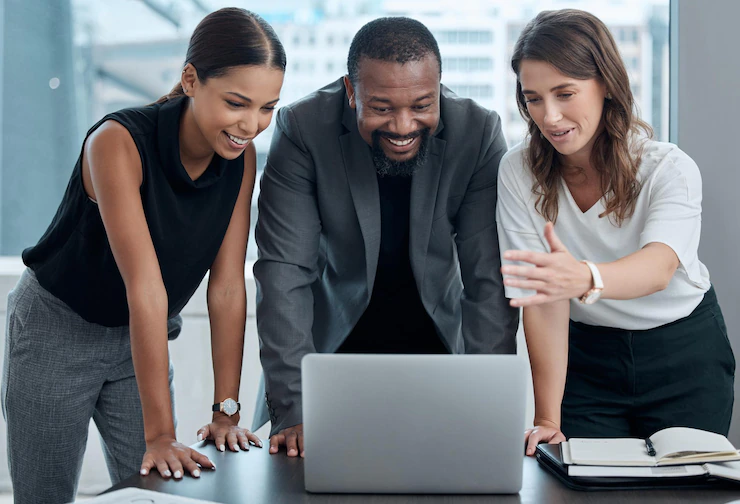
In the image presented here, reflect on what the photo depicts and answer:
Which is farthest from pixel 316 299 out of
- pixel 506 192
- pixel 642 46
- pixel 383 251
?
pixel 642 46

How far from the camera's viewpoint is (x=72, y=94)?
10.6 ft

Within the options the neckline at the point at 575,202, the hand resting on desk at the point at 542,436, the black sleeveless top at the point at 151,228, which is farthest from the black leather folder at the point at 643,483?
the black sleeveless top at the point at 151,228

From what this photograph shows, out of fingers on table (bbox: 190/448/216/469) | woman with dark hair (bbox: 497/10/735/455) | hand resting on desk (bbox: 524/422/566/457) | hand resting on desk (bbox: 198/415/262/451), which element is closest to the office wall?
woman with dark hair (bbox: 497/10/735/455)

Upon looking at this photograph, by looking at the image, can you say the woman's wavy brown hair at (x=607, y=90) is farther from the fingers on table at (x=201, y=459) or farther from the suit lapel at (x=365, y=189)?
the fingers on table at (x=201, y=459)

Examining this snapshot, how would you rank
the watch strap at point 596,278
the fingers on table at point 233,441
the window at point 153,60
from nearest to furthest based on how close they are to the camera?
the watch strap at point 596,278 < the fingers on table at point 233,441 < the window at point 153,60

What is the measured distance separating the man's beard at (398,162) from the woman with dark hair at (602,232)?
0.67ft

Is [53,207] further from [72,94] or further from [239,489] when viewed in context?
[239,489]

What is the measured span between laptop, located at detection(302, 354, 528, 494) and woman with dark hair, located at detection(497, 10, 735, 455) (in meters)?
0.43

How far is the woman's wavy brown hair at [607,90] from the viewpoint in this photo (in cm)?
157

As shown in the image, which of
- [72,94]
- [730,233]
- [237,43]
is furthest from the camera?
[72,94]

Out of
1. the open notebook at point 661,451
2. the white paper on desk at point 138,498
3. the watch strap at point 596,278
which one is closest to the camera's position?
the white paper on desk at point 138,498

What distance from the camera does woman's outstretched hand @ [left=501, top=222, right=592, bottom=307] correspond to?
121 cm

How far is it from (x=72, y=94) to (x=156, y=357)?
2199 millimetres

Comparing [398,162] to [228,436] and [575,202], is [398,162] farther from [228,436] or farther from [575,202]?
[228,436]
